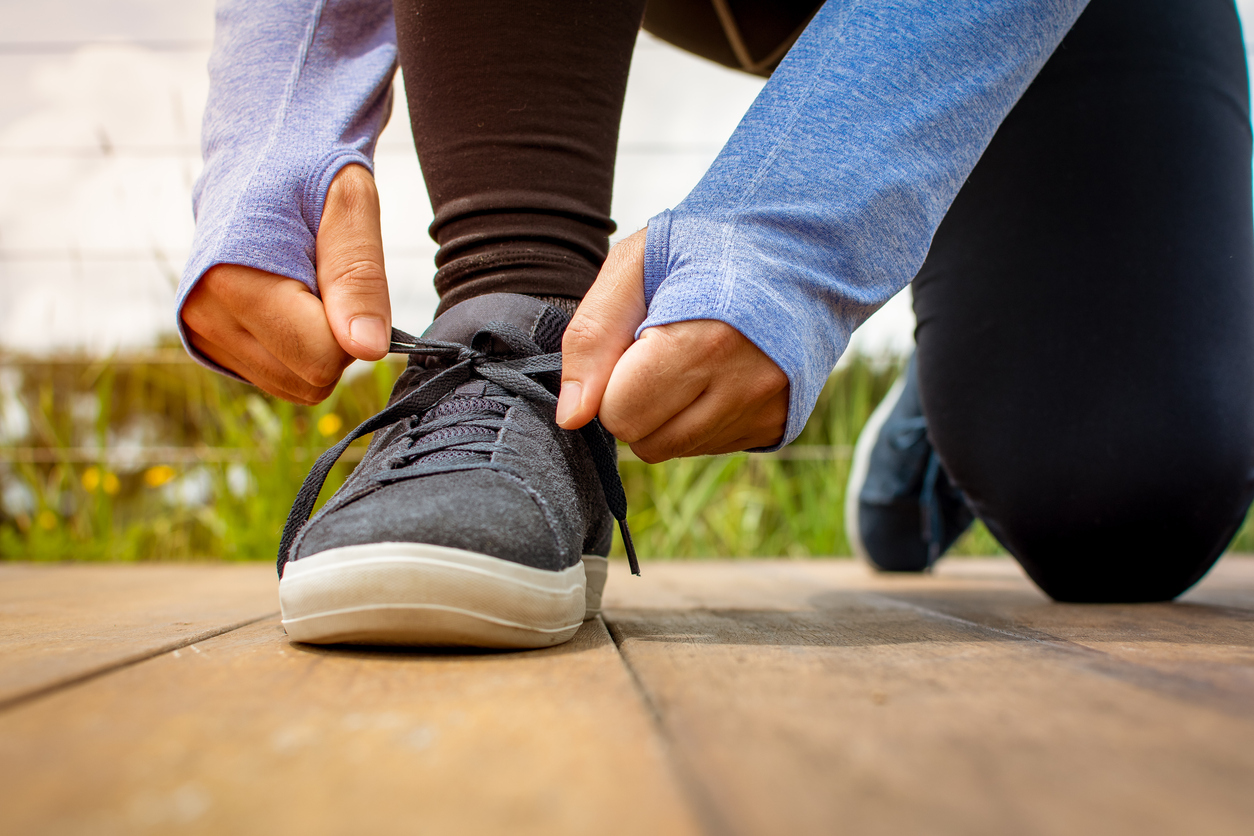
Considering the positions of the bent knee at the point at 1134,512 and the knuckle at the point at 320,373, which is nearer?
the knuckle at the point at 320,373

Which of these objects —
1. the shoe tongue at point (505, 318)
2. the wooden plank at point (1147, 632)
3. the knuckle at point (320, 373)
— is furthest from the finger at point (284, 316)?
the wooden plank at point (1147, 632)

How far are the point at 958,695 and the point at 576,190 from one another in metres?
0.54

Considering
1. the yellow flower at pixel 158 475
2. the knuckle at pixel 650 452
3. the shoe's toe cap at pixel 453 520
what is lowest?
the yellow flower at pixel 158 475

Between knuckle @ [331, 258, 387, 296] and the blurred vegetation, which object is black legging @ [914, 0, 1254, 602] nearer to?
knuckle @ [331, 258, 387, 296]

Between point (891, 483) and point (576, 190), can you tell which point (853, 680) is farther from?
point (891, 483)

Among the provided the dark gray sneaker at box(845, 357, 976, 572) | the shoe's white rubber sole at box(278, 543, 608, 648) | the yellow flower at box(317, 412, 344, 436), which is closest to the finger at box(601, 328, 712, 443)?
the shoe's white rubber sole at box(278, 543, 608, 648)

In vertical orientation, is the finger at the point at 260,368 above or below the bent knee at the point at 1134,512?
above

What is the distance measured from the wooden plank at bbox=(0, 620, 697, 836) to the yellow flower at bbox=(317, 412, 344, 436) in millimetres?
1497

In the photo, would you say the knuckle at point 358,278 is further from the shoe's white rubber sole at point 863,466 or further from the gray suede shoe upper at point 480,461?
the shoe's white rubber sole at point 863,466

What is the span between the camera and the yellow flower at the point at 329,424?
6.02 ft

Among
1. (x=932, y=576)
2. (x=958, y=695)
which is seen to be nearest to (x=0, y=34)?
(x=932, y=576)

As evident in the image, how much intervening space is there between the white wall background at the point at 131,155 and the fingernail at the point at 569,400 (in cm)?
175

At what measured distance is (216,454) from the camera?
76.1 inches

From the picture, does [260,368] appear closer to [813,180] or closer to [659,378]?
[659,378]
